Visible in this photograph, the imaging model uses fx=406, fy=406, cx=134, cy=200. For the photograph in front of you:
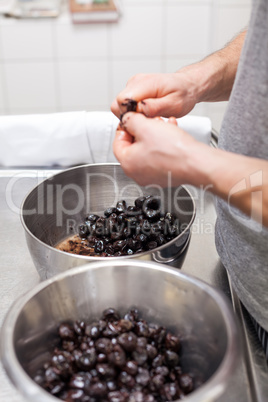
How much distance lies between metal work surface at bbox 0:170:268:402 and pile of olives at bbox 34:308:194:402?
13 centimetres

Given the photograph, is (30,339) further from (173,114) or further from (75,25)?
(75,25)

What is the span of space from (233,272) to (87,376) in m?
0.40

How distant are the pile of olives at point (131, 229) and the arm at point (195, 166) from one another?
0.24 metres

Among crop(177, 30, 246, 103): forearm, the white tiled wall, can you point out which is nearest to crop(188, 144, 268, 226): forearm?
crop(177, 30, 246, 103): forearm

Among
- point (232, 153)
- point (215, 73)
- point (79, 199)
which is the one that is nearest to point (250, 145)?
point (232, 153)

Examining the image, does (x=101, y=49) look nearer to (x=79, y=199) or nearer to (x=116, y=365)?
(x=79, y=199)

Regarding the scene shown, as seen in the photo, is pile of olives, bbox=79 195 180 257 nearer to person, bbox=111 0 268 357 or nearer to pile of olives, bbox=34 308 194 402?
person, bbox=111 0 268 357

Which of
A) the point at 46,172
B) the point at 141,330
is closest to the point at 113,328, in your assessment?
the point at 141,330

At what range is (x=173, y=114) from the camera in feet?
3.05

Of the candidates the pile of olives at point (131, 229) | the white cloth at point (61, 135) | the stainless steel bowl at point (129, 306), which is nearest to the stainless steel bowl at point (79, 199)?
the pile of olives at point (131, 229)

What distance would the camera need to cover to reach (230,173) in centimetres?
61

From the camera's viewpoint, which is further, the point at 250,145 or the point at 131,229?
the point at 131,229

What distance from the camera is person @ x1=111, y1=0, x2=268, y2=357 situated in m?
0.62

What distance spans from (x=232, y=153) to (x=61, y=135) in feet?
3.00
